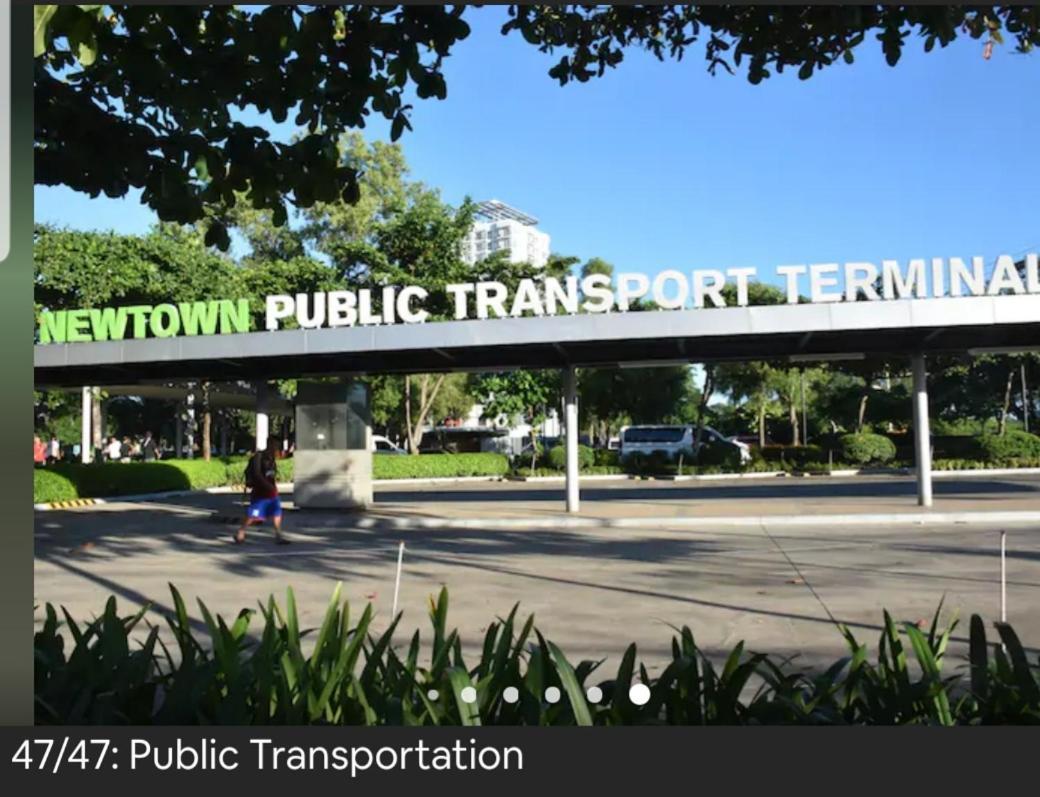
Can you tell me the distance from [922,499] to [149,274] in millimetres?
25084

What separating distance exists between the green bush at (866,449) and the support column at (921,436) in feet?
57.3

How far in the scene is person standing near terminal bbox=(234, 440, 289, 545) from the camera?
1337cm

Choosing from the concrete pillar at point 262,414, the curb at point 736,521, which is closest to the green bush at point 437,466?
the concrete pillar at point 262,414

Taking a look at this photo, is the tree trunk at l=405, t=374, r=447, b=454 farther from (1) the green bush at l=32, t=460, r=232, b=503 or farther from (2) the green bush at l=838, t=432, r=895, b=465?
(2) the green bush at l=838, t=432, r=895, b=465

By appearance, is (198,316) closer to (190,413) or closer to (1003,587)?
(1003,587)

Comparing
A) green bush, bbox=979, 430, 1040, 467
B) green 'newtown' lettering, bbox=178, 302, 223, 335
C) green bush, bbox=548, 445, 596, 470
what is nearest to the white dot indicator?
green 'newtown' lettering, bbox=178, 302, 223, 335

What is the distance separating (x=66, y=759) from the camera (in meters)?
2.69

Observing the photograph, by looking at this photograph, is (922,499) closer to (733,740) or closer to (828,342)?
(828,342)

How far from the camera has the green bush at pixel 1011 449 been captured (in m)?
31.8

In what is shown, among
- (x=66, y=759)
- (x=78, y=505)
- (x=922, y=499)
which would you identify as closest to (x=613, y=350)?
(x=922, y=499)

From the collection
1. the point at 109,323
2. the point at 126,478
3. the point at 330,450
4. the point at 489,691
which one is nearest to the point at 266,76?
the point at 489,691

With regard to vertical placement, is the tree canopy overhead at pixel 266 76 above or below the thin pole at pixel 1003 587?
above

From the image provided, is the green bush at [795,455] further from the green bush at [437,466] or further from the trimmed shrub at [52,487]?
the trimmed shrub at [52,487]

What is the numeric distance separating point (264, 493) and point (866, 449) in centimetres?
2726
